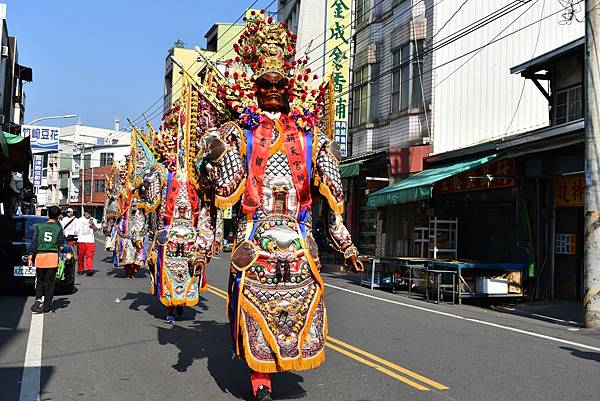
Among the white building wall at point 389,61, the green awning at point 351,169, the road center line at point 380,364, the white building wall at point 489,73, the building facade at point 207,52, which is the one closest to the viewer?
the road center line at point 380,364

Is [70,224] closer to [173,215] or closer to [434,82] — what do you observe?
[173,215]

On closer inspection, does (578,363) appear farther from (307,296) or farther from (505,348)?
(307,296)

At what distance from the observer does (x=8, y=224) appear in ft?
44.4

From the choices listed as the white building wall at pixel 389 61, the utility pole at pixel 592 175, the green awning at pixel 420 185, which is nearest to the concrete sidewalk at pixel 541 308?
the utility pole at pixel 592 175

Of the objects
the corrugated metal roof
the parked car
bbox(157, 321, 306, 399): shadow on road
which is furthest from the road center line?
the corrugated metal roof

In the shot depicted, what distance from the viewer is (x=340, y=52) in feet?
83.3

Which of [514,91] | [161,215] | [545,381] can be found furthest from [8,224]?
[514,91]

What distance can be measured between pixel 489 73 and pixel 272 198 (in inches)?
613

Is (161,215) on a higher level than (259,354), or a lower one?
higher

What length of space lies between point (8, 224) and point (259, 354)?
10.3 metres

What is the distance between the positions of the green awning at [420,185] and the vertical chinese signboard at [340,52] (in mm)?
6704

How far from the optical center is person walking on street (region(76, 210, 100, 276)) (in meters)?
17.2

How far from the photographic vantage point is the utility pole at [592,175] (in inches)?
424

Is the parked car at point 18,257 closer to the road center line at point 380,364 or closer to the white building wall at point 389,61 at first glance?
the road center line at point 380,364
